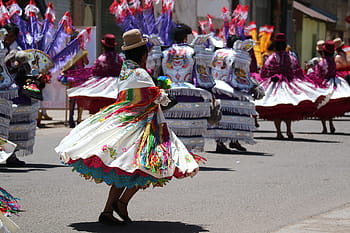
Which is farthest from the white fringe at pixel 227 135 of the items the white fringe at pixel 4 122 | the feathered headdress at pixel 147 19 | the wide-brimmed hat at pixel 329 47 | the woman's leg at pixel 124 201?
the woman's leg at pixel 124 201

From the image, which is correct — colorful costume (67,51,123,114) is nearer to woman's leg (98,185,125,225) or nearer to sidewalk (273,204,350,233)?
sidewalk (273,204,350,233)

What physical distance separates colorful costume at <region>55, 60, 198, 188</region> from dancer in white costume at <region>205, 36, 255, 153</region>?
20.0ft

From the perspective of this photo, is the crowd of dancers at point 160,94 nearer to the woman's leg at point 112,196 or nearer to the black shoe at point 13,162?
the woman's leg at point 112,196

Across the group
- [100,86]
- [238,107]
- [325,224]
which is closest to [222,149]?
[238,107]

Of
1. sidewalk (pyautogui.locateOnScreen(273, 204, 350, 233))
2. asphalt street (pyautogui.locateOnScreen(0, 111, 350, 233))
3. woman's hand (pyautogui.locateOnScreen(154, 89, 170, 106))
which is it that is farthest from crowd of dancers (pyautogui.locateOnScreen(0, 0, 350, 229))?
sidewalk (pyautogui.locateOnScreen(273, 204, 350, 233))

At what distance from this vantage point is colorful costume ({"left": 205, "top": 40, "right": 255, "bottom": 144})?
45.0 ft

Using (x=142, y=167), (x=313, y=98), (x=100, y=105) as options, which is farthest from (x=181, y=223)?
(x=313, y=98)

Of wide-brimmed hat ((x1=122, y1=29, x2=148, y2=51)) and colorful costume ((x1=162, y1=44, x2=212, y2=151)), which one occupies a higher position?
wide-brimmed hat ((x1=122, y1=29, x2=148, y2=51))

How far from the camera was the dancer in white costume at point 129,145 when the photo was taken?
725 centimetres

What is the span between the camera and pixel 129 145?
7332 millimetres

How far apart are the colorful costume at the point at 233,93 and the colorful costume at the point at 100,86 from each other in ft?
7.13

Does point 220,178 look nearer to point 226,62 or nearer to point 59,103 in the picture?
point 226,62

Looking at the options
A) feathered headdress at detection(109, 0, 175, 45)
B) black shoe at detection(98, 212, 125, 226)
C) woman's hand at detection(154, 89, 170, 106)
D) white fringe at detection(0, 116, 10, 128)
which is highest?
feathered headdress at detection(109, 0, 175, 45)

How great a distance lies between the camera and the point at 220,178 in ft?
35.6
